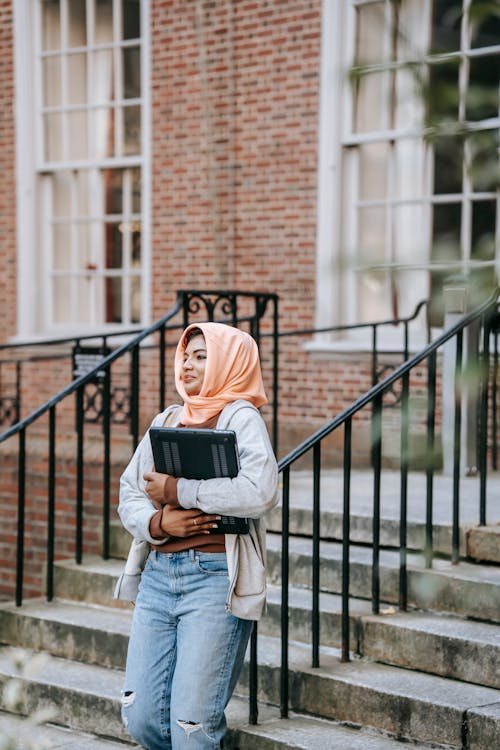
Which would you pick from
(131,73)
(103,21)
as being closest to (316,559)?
(131,73)

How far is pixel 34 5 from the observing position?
387 inches

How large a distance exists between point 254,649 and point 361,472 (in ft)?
10.2

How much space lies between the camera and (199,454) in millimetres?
3271

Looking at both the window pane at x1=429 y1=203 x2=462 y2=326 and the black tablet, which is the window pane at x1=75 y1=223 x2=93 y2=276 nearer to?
the black tablet

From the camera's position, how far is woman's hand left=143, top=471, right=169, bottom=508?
3.33 metres

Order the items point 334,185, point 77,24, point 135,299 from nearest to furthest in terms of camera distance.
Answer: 1. point 334,185
2. point 135,299
3. point 77,24

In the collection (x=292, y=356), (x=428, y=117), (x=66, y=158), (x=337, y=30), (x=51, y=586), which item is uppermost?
(x=337, y=30)

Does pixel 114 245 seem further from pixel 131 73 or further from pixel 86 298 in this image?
pixel 131 73

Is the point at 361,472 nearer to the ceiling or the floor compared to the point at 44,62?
nearer to the floor

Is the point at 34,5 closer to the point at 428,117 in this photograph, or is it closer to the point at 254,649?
the point at 254,649

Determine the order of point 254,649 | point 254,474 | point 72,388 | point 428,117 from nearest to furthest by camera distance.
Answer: point 428,117 → point 254,474 → point 254,649 → point 72,388

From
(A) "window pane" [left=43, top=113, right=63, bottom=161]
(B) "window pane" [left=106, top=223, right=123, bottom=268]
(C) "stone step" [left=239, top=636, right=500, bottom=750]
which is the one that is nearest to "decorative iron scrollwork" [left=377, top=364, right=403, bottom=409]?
(B) "window pane" [left=106, top=223, right=123, bottom=268]

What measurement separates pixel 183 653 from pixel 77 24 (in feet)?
25.2

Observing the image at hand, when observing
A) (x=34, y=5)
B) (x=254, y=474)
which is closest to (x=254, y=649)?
(x=254, y=474)
